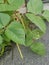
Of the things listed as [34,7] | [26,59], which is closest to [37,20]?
[34,7]

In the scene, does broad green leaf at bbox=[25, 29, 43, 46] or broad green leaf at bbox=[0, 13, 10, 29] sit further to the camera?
broad green leaf at bbox=[25, 29, 43, 46]

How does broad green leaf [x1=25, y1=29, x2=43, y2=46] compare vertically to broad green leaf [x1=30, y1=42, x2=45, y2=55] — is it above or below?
above

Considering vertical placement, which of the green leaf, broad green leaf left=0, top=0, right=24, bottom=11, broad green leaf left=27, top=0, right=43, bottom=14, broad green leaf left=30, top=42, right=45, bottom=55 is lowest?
broad green leaf left=30, top=42, right=45, bottom=55

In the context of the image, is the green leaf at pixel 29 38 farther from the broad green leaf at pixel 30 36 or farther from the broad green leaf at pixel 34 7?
the broad green leaf at pixel 34 7

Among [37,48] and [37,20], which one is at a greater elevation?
[37,20]

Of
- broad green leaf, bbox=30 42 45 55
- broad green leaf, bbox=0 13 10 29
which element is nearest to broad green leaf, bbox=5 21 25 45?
broad green leaf, bbox=0 13 10 29

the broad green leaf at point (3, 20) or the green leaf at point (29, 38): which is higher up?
the broad green leaf at point (3, 20)

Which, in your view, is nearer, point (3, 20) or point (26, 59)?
point (3, 20)

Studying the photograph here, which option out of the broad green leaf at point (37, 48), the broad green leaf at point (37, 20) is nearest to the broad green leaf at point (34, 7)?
the broad green leaf at point (37, 20)

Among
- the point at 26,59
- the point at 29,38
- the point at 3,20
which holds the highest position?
the point at 3,20

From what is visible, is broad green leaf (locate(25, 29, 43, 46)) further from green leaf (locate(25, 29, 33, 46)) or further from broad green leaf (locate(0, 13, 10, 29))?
broad green leaf (locate(0, 13, 10, 29))

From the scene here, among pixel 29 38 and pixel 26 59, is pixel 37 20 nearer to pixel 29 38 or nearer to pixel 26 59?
pixel 29 38

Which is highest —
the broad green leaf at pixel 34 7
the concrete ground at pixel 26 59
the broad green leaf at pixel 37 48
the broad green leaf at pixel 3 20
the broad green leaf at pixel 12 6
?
the broad green leaf at pixel 12 6

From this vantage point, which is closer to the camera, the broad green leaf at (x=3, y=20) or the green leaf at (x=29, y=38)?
the broad green leaf at (x=3, y=20)
